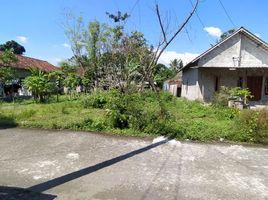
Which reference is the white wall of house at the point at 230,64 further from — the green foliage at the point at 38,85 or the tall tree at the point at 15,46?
the tall tree at the point at 15,46

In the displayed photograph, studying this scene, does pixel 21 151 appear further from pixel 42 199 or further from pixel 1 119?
pixel 1 119

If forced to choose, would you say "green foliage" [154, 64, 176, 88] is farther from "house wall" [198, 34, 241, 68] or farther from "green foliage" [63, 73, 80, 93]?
"house wall" [198, 34, 241, 68]

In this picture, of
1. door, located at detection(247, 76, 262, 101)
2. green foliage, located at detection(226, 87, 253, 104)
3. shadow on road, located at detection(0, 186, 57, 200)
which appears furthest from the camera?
door, located at detection(247, 76, 262, 101)

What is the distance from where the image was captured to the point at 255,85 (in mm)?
21781

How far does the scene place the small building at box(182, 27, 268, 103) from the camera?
19.9m

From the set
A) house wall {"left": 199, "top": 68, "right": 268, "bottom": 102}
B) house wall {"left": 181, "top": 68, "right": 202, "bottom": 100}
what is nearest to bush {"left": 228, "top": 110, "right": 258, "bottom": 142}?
house wall {"left": 199, "top": 68, "right": 268, "bottom": 102}

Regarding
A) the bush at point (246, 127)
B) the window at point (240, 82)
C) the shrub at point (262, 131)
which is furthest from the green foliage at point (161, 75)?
the shrub at point (262, 131)

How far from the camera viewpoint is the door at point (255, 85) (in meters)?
21.7

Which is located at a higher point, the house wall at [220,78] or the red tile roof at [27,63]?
the red tile roof at [27,63]

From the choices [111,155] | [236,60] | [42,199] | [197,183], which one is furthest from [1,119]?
[236,60]

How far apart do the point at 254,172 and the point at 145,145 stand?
309 centimetres

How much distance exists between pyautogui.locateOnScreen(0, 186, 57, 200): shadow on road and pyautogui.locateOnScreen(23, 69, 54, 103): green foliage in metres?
15.5

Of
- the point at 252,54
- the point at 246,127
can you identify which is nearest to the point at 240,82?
the point at 252,54

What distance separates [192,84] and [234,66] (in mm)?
4988
